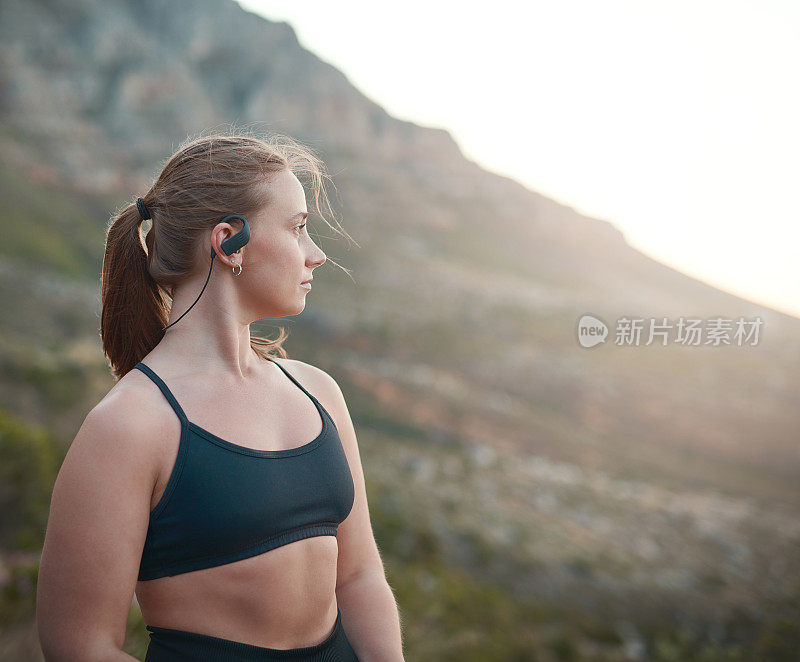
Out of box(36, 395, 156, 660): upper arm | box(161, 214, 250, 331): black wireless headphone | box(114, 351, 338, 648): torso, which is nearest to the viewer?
box(36, 395, 156, 660): upper arm

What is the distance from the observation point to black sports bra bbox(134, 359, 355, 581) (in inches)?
46.9

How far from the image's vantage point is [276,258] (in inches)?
56.6

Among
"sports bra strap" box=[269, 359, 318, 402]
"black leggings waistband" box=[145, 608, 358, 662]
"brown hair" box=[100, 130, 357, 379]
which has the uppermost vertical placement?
"brown hair" box=[100, 130, 357, 379]

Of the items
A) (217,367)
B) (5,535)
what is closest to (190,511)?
(217,367)

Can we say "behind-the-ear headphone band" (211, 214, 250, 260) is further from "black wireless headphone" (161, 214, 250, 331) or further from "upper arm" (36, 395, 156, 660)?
"upper arm" (36, 395, 156, 660)

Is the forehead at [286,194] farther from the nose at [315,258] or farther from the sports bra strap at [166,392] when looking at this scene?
the sports bra strap at [166,392]

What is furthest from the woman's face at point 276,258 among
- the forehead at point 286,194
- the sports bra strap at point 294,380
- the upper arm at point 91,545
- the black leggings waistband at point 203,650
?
the black leggings waistband at point 203,650

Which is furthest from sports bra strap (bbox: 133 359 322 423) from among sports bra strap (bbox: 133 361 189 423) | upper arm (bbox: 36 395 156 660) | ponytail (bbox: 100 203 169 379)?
ponytail (bbox: 100 203 169 379)

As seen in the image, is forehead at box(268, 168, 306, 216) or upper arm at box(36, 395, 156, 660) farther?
forehead at box(268, 168, 306, 216)

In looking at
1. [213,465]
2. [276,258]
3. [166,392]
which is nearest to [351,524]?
[213,465]

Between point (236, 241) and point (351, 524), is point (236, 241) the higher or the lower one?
the higher one

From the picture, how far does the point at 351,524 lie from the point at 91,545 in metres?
0.64

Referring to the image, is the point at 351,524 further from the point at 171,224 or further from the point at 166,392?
the point at 171,224

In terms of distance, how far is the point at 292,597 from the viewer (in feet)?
4.35
